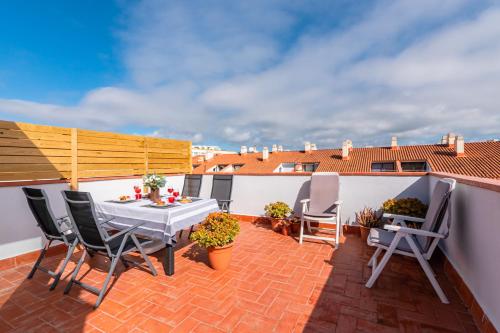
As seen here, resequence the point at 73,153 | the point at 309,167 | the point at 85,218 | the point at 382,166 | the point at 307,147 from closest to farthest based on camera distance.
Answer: the point at 85,218, the point at 73,153, the point at 382,166, the point at 309,167, the point at 307,147

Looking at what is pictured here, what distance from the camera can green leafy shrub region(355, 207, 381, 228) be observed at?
3701 millimetres

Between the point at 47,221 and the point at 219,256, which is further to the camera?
the point at 219,256

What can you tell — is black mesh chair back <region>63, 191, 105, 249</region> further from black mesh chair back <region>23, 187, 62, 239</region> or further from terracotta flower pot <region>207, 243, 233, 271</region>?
terracotta flower pot <region>207, 243, 233, 271</region>

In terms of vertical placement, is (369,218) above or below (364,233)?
above

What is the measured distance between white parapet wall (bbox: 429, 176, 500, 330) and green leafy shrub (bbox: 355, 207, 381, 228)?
1.17 m

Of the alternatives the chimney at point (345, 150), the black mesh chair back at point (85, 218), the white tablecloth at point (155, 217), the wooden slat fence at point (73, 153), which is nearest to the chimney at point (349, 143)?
the chimney at point (345, 150)

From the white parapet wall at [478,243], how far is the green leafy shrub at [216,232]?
2.31 m

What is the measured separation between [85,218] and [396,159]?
70.7ft

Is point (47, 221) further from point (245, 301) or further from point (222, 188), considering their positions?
point (222, 188)

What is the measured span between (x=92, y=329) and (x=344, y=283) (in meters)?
2.46

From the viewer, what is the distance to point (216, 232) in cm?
263

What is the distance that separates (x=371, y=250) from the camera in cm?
334

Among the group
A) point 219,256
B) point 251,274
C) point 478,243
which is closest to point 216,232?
point 219,256

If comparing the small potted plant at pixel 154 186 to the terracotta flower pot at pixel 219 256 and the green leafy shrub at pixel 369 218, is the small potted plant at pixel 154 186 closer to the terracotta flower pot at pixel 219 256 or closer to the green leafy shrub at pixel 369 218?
the terracotta flower pot at pixel 219 256
